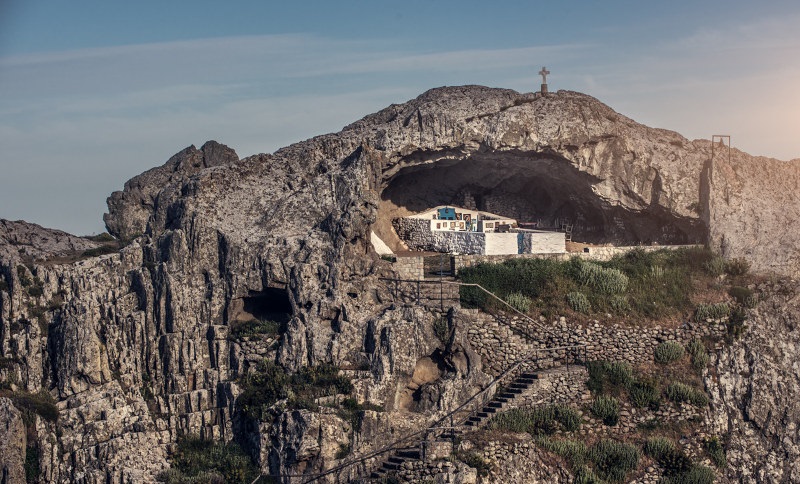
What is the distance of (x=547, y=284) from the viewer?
49.8 m

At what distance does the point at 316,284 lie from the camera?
47.8 metres

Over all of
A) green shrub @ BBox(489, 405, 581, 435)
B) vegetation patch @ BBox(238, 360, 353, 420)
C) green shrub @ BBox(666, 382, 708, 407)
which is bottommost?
green shrub @ BBox(489, 405, 581, 435)

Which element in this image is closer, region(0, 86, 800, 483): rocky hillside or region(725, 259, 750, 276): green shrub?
region(0, 86, 800, 483): rocky hillside

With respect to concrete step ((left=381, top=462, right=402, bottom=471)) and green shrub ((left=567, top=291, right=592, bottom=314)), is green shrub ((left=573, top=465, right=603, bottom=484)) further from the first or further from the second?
green shrub ((left=567, top=291, right=592, bottom=314))

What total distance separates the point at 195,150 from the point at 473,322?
594 inches

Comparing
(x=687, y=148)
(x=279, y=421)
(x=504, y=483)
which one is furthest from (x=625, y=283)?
(x=279, y=421)

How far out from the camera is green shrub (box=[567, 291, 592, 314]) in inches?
1927

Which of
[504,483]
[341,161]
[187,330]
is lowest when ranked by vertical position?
[504,483]

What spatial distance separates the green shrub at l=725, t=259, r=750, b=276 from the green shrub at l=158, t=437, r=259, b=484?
17272mm

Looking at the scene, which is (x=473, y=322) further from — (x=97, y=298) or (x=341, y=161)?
(x=97, y=298)

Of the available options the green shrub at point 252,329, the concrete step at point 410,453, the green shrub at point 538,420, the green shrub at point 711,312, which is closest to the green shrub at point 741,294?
the green shrub at point 711,312

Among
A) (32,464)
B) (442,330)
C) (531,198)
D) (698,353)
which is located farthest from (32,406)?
(698,353)

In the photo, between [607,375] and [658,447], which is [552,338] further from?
[658,447]

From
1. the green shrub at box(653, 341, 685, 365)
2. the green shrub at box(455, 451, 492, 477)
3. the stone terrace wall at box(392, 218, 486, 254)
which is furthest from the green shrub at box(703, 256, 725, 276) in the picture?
the green shrub at box(455, 451, 492, 477)
